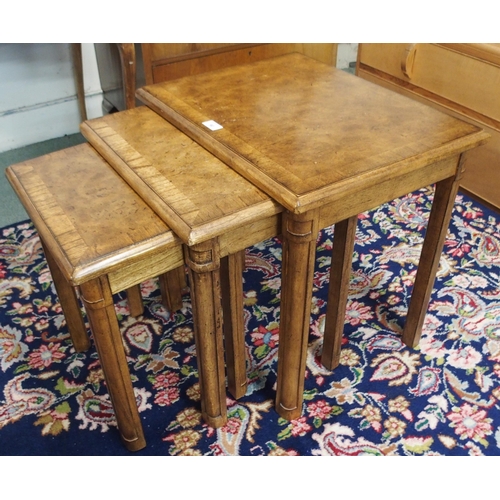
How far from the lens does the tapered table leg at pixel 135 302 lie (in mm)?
1707

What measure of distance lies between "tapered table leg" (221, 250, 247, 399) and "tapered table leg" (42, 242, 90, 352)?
1.53 feet

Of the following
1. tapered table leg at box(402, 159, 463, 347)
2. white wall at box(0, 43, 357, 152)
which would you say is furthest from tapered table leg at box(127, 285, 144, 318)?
white wall at box(0, 43, 357, 152)

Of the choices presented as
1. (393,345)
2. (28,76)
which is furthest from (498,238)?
Result: (28,76)

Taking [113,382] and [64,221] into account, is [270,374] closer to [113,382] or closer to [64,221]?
[113,382]

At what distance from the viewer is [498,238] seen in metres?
2.11

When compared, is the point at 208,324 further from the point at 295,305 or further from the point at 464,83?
the point at 464,83

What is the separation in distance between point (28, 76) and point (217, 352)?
203 cm

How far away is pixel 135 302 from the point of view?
1.73m

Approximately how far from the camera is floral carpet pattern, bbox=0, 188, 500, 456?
4.55 ft

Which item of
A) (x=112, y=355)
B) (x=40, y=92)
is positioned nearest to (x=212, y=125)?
(x=112, y=355)

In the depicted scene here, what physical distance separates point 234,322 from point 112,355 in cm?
32

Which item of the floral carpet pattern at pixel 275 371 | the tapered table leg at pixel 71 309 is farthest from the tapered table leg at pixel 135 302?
the tapered table leg at pixel 71 309

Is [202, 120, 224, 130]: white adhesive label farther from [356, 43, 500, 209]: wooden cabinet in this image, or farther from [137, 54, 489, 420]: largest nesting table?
[356, 43, 500, 209]: wooden cabinet

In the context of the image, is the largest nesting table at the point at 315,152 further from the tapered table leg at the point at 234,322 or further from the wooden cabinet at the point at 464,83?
the wooden cabinet at the point at 464,83
